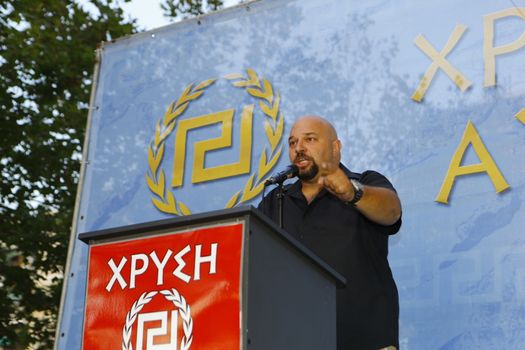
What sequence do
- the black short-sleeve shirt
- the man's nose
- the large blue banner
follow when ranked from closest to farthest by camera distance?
1. the black short-sleeve shirt
2. the man's nose
3. the large blue banner

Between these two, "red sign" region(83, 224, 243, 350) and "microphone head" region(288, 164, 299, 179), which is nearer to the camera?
"red sign" region(83, 224, 243, 350)

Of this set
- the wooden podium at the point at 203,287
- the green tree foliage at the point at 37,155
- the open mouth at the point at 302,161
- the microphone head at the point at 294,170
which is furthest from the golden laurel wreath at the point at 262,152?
the green tree foliage at the point at 37,155

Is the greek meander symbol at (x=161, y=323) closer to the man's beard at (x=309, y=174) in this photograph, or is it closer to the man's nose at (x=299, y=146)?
the man's beard at (x=309, y=174)

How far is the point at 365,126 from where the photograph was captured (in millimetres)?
4523

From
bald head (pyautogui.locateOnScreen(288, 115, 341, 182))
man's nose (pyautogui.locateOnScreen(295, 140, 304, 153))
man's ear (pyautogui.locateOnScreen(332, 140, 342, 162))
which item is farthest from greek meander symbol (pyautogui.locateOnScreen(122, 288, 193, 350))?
man's ear (pyautogui.locateOnScreen(332, 140, 342, 162))

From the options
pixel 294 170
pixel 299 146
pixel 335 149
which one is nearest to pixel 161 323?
pixel 294 170

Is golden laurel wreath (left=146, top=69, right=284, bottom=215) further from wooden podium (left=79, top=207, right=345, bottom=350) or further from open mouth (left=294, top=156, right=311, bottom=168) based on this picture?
wooden podium (left=79, top=207, right=345, bottom=350)

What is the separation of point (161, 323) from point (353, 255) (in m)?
1.02

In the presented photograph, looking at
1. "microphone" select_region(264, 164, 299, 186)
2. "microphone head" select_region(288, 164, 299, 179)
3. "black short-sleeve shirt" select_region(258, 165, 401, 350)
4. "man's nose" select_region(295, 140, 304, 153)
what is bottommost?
"black short-sleeve shirt" select_region(258, 165, 401, 350)

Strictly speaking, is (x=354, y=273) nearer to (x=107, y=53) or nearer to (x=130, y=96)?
(x=130, y=96)

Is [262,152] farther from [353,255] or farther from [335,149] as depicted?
[353,255]

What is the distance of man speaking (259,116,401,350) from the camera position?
2916mm

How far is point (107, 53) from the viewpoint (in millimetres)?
5797

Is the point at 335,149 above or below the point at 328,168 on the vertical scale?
above
